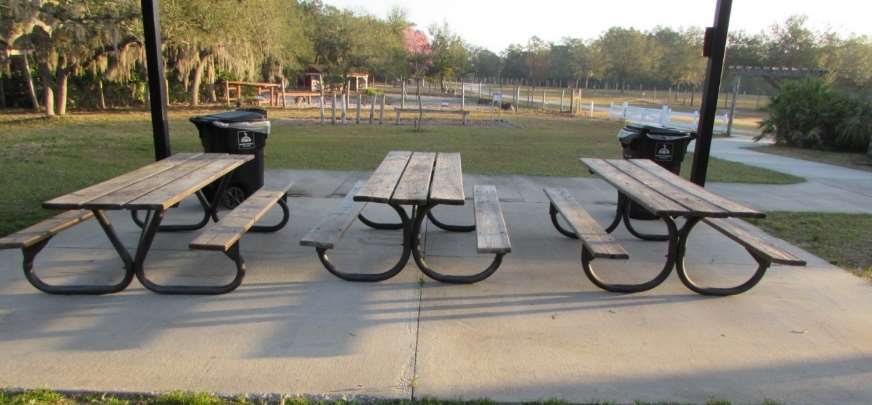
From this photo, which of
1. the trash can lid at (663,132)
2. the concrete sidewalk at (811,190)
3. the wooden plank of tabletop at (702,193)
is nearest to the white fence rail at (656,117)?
the concrete sidewalk at (811,190)

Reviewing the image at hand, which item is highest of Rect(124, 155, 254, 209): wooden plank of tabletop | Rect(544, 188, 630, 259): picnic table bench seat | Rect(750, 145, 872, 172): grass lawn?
Rect(124, 155, 254, 209): wooden plank of tabletop

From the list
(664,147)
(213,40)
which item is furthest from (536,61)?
(664,147)

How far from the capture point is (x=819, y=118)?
1451 centimetres

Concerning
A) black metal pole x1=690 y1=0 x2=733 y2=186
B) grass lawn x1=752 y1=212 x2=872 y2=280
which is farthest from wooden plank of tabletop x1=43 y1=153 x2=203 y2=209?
grass lawn x1=752 y1=212 x2=872 y2=280

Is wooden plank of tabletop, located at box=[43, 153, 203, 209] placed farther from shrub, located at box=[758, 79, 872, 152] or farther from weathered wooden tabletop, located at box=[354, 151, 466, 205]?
shrub, located at box=[758, 79, 872, 152]

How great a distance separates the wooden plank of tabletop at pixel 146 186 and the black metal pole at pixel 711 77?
14.6 feet

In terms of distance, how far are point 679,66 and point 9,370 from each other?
51.6 metres

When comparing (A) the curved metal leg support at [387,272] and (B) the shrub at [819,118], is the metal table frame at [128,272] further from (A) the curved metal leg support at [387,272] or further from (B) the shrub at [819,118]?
(B) the shrub at [819,118]

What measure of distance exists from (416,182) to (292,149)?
23.3 feet

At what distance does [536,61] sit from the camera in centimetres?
6012

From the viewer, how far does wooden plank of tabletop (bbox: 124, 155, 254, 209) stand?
314 centimetres

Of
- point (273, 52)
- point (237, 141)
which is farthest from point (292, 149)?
point (273, 52)

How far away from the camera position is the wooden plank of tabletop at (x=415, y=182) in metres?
3.48

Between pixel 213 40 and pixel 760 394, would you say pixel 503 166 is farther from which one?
pixel 213 40
